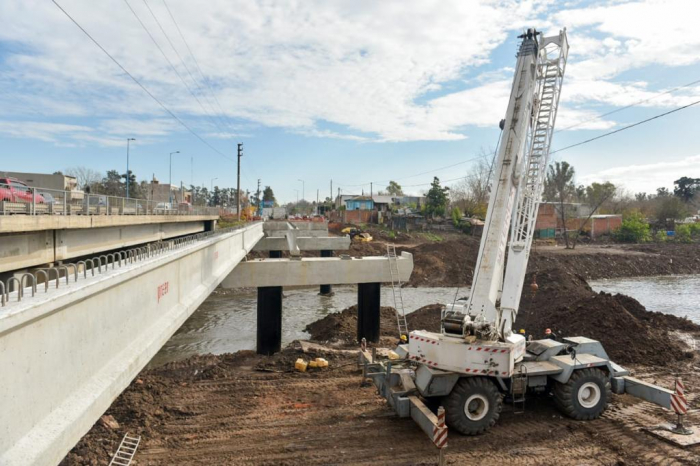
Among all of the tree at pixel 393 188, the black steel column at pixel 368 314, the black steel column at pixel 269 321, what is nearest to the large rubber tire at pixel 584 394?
the black steel column at pixel 368 314

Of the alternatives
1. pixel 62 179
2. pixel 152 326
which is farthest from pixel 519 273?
pixel 62 179

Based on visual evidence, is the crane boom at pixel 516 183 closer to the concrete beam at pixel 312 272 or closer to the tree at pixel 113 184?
the concrete beam at pixel 312 272

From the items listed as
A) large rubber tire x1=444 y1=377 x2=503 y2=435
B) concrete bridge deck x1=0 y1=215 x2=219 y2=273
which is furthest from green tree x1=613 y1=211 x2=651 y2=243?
concrete bridge deck x1=0 y1=215 x2=219 y2=273

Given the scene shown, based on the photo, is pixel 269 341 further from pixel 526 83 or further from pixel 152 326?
pixel 526 83

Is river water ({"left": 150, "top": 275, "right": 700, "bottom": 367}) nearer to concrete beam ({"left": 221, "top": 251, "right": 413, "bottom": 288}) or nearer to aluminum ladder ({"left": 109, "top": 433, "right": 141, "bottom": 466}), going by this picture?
concrete beam ({"left": 221, "top": 251, "right": 413, "bottom": 288})

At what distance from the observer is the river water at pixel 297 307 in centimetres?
1991

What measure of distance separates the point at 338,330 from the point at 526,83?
44.0 feet

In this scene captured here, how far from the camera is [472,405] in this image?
30.0ft

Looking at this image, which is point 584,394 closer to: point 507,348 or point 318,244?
point 507,348

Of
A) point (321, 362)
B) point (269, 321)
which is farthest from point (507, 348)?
point (269, 321)

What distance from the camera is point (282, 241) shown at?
36625 mm

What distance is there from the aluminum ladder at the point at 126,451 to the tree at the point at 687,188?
414 feet

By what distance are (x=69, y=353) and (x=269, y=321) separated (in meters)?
13.3

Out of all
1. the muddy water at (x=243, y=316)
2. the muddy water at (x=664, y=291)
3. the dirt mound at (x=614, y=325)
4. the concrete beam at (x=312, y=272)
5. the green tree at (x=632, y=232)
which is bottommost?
the muddy water at (x=243, y=316)
